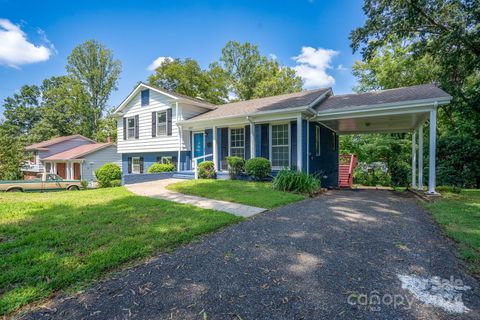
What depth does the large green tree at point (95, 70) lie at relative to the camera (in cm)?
3228

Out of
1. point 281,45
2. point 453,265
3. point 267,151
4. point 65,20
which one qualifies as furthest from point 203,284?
point 281,45

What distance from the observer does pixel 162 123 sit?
48.7 ft

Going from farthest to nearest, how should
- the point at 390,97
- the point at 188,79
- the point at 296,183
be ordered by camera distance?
the point at 188,79 → the point at 390,97 → the point at 296,183

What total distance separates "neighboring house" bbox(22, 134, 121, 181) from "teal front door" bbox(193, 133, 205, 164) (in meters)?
14.5

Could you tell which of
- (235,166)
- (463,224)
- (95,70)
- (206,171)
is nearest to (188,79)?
(95,70)

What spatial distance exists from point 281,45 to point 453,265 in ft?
76.3

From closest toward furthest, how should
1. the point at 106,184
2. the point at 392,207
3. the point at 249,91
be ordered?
1. the point at 392,207
2. the point at 106,184
3. the point at 249,91

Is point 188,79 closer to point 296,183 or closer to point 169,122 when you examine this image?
point 169,122

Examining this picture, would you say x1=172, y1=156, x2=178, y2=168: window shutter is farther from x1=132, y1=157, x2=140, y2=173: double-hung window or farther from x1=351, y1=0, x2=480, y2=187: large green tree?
x1=351, y1=0, x2=480, y2=187: large green tree

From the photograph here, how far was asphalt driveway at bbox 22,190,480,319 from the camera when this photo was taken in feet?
6.93

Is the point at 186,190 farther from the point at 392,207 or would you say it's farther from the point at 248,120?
the point at 392,207

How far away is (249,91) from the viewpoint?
31.2 meters

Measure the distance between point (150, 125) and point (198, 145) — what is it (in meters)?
4.00

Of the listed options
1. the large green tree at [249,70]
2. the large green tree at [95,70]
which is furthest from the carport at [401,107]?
the large green tree at [95,70]
